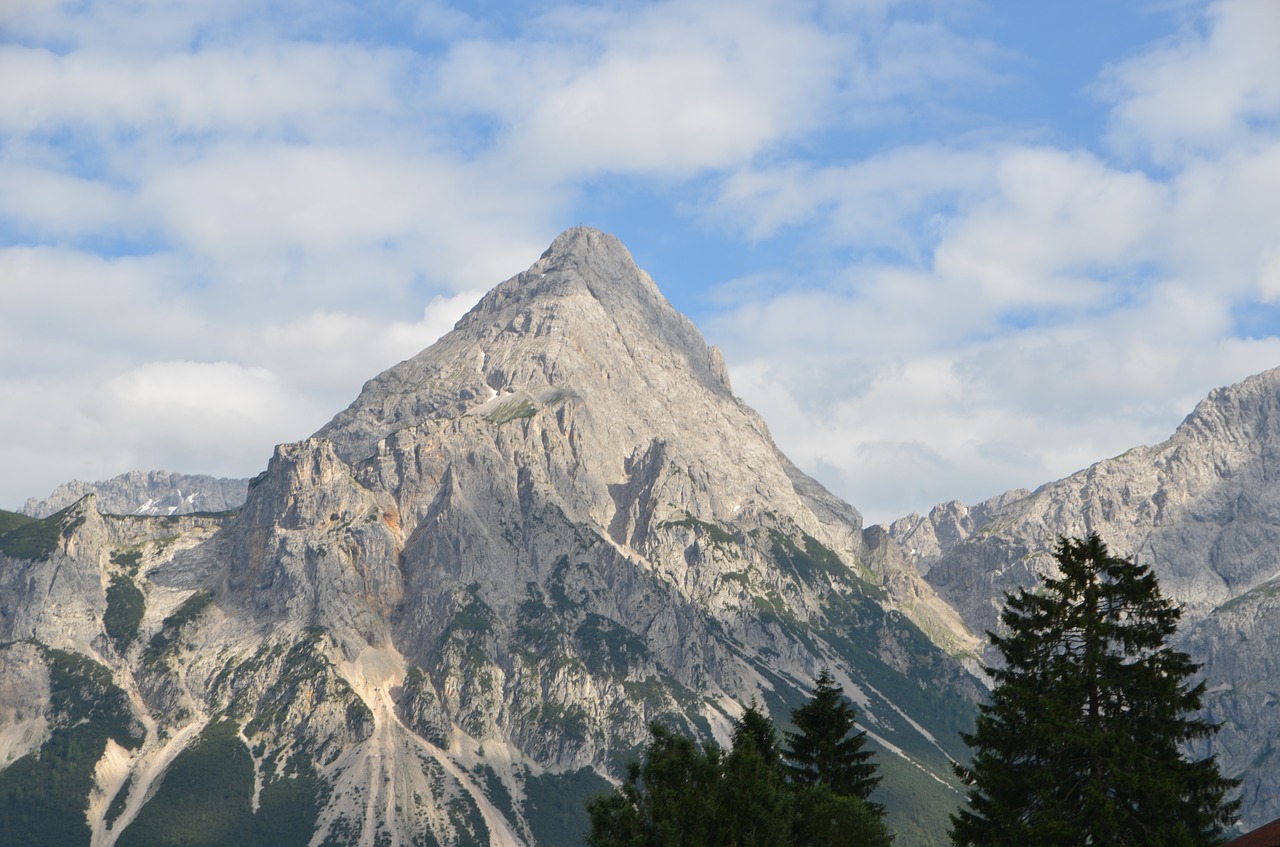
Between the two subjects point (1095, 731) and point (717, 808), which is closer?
point (1095, 731)

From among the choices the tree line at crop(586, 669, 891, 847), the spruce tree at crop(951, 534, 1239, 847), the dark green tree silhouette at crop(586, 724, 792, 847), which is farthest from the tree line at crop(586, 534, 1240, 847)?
the tree line at crop(586, 669, 891, 847)

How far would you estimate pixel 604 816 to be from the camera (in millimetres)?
81750

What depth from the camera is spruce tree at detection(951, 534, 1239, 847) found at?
6188 centimetres

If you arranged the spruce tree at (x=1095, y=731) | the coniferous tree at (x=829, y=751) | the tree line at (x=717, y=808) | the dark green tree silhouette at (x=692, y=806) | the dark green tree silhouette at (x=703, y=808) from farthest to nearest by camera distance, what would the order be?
the coniferous tree at (x=829, y=751)
the tree line at (x=717, y=808)
the dark green tree silhouette at (x=703, y=808)
the dark green tree silhouette at (x=692, y=806)
the spruce tree at (x=1095, y=731)

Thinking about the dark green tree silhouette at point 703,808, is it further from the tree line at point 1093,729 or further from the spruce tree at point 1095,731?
the spruce tree at point 1095,731

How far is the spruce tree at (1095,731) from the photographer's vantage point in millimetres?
61875

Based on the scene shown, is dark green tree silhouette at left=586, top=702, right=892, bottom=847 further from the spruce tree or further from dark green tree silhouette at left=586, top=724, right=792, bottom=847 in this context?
the spruce tree

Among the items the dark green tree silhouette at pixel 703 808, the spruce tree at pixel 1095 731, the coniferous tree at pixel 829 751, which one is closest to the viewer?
the spruce tree at pixel 1095 731

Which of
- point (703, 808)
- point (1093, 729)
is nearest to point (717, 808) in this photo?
point (703, 808)

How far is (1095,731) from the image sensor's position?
206 feet

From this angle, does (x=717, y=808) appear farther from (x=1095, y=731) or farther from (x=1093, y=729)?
(x=1095, y=731)

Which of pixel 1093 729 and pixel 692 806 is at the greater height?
pixel 1093 729

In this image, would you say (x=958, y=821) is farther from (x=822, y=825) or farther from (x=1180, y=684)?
(x=822, y=825)

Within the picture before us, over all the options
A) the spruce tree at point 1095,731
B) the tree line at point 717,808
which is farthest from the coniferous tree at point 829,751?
the spruce tree at point 1095,731
